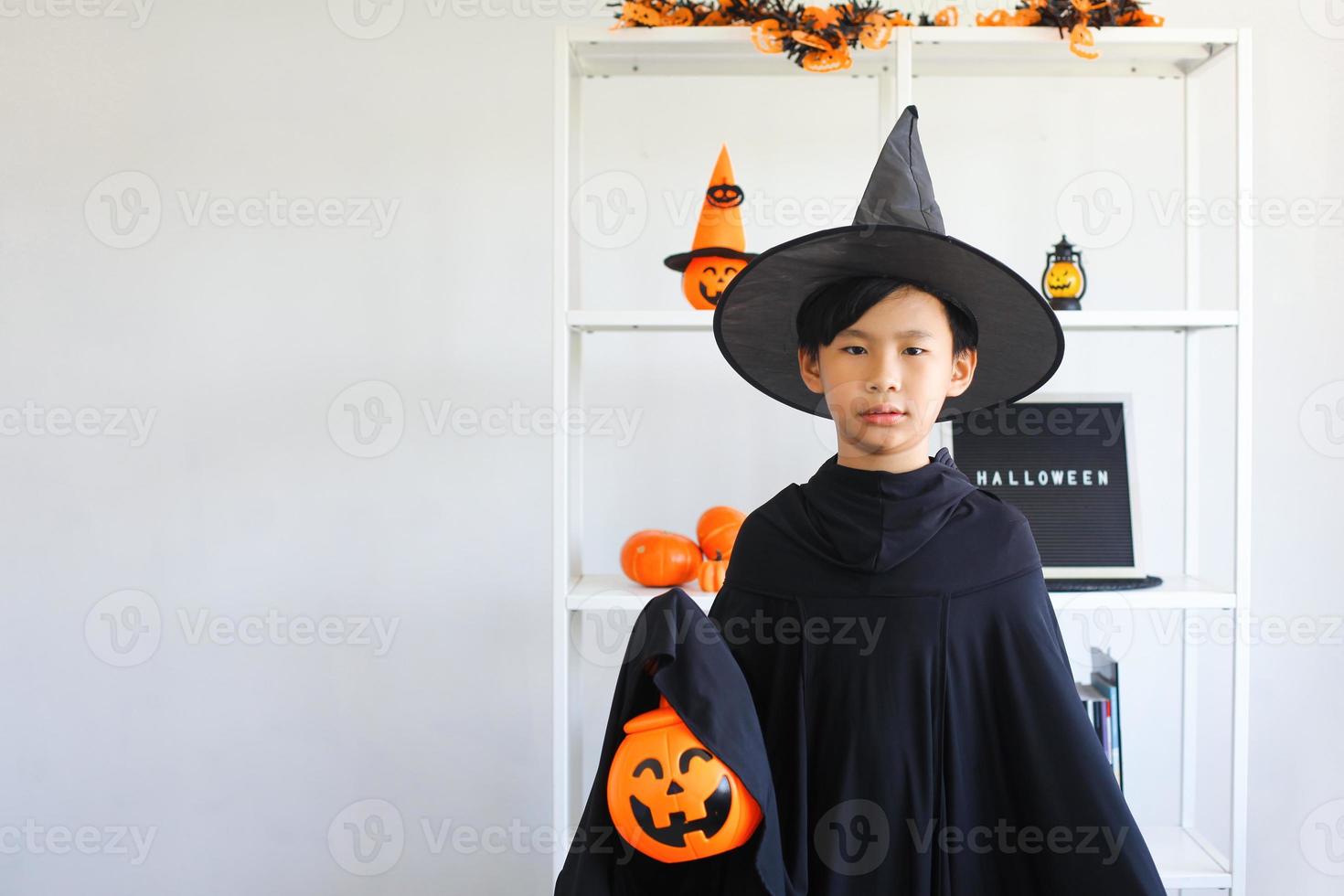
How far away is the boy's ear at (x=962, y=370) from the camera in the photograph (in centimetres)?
121

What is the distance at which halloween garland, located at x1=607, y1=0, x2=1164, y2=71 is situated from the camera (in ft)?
5.50

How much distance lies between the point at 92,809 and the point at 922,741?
202 cm

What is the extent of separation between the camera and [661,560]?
5.89 ft

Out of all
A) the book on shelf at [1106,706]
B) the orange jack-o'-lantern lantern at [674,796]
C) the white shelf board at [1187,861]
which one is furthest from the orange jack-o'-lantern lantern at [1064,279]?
the orange jack-o'-lantern lantern at [674,796]

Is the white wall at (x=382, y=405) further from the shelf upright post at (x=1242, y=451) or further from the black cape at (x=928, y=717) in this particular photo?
the black cape at (x=928, y=717)

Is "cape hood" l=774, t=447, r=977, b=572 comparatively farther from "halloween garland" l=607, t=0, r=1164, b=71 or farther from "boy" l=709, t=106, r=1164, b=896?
"halloween garland" l=607, t=0, r=1164, b=71

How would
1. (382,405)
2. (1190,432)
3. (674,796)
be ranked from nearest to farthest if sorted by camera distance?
1. (674,796)
2. (1190,432)
3. (382,405)

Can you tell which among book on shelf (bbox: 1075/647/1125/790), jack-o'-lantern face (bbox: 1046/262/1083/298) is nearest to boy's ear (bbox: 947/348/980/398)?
jack-o'-lantern face (bbox: 1046/262/1083/298)

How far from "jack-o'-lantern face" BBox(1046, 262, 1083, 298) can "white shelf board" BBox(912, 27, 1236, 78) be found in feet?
1.18

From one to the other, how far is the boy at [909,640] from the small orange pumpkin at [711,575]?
578 millimetres

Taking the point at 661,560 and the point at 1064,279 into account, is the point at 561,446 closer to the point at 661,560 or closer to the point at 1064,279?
the point at 661,560

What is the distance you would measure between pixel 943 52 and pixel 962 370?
824mm

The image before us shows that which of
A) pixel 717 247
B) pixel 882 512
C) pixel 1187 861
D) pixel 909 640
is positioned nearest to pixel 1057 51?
pixel 717 247

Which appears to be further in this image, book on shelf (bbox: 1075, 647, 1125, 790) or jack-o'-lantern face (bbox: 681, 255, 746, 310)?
book on shelf (bbox: 1075, 647, 1125, 790)
